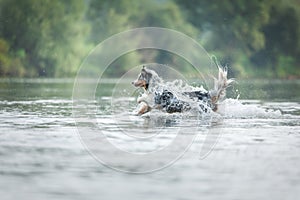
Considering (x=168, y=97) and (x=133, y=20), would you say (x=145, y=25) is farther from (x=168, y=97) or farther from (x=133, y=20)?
(x=168, y=97)

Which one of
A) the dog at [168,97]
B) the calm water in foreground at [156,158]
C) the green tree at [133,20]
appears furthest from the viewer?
the green tree at [133,20]

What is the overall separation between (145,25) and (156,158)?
70938 mm

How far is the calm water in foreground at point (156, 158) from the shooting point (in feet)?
28.3

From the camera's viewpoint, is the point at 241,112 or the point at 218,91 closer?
the point at 218,91

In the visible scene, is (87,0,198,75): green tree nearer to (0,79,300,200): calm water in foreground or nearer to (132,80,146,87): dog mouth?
(132,80,146,87): dog mouth

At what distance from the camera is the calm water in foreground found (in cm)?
862

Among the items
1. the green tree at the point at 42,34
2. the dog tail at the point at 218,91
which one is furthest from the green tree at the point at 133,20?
the dog tail at the point at 218,91

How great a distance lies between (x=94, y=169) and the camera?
9.90 m

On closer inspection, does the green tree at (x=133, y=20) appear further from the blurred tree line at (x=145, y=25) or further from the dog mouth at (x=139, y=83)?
the dog mouth at (x=139, y=83)

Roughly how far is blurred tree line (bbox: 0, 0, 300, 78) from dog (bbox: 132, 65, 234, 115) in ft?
129

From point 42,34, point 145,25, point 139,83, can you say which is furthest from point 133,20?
point 139,83

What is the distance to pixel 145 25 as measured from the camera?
266 feet

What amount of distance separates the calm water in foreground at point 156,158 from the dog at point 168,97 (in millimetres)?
340

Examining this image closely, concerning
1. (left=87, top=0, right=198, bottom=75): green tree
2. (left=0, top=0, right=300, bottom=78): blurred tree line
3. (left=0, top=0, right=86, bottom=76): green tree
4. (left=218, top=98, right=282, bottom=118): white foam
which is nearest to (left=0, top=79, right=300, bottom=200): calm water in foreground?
(left=218, top=98, right=282, bottom=118): white foam
